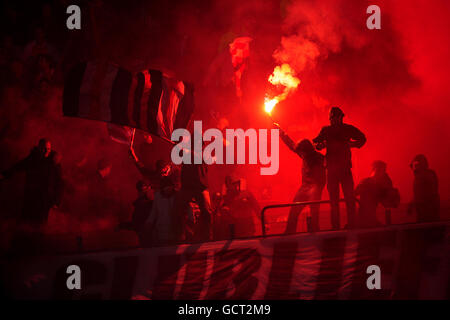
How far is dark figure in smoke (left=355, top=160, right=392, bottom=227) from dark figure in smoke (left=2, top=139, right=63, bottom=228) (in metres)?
5.27

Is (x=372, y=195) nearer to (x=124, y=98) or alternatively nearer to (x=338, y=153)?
(x=338, y=153)

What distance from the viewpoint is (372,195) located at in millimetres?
6977

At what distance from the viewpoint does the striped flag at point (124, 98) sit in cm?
848

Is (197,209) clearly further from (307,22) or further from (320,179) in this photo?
(307,22)

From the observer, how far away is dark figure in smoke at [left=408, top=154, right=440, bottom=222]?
24.0ft

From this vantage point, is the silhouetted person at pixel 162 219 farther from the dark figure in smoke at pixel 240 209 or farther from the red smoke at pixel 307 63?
the red smoke at pixel 307 63

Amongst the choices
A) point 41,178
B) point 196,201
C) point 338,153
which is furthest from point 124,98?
point 338,153

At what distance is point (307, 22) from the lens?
485 inches

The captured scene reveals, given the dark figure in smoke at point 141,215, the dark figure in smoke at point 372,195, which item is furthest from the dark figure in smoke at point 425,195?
the dark figure in smoke at point 141,215

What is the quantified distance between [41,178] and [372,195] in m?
5.70

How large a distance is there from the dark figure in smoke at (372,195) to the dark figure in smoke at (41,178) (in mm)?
5267

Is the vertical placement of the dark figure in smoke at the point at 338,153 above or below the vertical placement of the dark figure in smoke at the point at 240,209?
above

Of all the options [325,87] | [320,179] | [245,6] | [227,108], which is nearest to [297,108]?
[325,87]

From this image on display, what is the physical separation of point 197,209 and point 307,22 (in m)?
7.46
